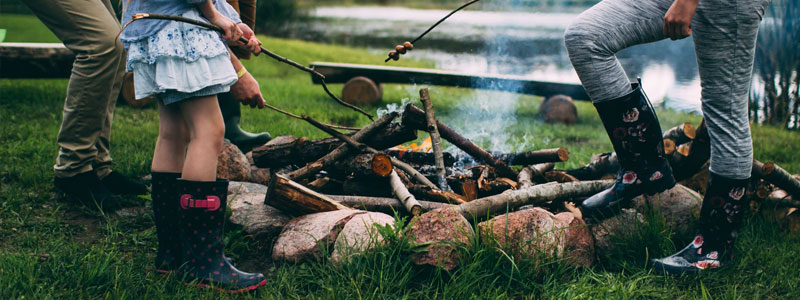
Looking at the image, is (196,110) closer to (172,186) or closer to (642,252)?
(172,186)

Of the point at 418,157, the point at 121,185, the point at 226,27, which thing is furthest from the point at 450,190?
the point at 121,185

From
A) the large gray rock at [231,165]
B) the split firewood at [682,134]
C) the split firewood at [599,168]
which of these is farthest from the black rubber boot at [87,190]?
the split firewood at [682,134]

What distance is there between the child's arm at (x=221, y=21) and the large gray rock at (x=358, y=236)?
88cm

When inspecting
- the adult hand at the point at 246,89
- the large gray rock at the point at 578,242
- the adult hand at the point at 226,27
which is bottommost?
the large gray rock at the point at 578,242

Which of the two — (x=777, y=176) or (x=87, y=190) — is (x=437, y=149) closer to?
(x=777, y=176)

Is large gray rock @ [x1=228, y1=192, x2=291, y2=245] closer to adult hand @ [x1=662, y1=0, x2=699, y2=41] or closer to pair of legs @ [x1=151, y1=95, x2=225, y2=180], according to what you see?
pair of legs @ [x1=151, y1=95, x2=225, y2=180]

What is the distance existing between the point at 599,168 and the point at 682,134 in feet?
1.57

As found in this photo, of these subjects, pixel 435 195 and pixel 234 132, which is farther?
pixel 234 132

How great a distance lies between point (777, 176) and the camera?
3068 millimetres

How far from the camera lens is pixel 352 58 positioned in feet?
40.4

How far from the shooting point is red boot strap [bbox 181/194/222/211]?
7.39 ft

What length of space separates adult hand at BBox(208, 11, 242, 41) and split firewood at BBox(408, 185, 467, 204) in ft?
3.86

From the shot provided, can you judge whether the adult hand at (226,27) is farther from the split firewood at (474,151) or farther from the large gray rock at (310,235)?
the split firewood at (474,151)

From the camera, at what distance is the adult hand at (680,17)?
7.14 ft
